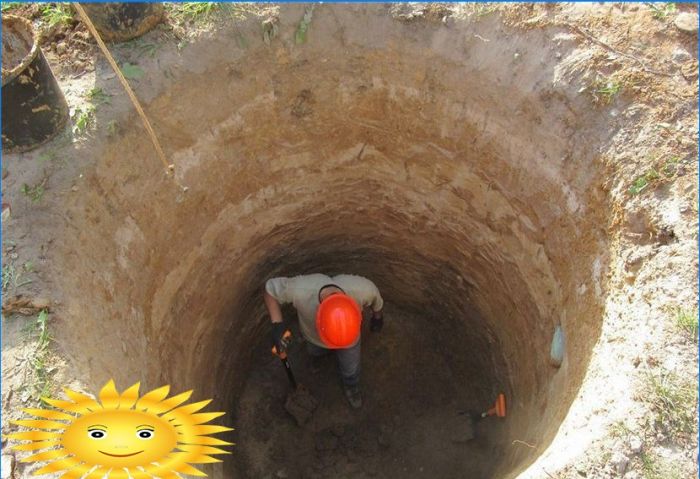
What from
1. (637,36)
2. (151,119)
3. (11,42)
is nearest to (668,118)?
(637,36)

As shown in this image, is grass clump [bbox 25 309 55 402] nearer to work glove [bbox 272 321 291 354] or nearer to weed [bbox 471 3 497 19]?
work glove [bbox 272 321 291 354]

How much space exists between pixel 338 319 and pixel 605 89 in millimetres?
2118

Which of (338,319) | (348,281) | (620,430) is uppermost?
(348,281)

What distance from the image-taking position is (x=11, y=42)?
3.39 metres

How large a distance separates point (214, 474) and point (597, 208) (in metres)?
2.77

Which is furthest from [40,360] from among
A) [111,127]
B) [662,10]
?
[662,10]

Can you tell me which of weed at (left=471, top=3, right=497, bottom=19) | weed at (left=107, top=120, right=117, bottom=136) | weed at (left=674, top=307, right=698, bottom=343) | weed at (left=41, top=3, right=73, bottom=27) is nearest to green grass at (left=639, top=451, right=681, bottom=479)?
weed at (left=674, top=307, right=698, bottom=343)

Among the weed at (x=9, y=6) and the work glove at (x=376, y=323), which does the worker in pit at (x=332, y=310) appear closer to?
the work glove at (x=376, y=323)

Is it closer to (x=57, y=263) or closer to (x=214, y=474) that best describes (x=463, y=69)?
(x=57, y=263)

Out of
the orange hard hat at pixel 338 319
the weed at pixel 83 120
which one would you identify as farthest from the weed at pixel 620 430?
the weed at pixel 83 120

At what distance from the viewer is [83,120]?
3256 millimetres

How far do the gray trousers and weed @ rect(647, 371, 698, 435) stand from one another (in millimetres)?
2274

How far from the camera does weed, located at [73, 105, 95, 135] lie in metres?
3.24

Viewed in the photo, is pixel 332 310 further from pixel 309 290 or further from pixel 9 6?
pixel 9 6
